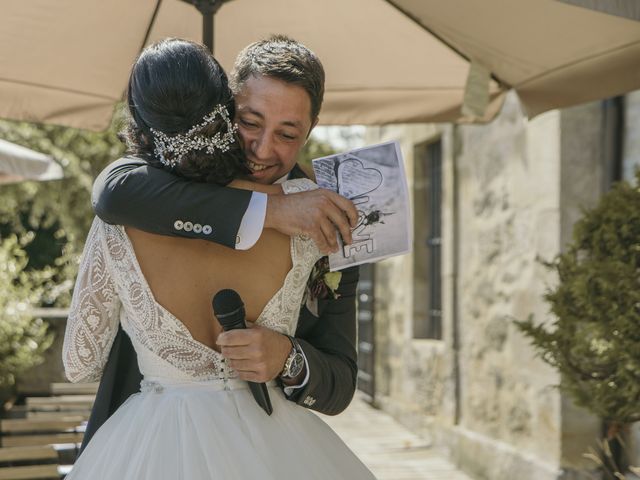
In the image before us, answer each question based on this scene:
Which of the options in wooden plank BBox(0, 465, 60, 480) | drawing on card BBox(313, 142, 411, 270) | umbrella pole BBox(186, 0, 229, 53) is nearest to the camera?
drawing on card BBox(313, 142, 411, 270)

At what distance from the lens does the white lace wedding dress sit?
73.5 inches

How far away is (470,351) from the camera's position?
7879mm

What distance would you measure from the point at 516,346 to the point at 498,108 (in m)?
2.82

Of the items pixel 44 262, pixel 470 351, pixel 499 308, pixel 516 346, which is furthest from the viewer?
pixel 44 262

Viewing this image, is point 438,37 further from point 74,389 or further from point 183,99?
point 74,389

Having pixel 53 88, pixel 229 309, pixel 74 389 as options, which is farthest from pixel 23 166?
pixel 229 309

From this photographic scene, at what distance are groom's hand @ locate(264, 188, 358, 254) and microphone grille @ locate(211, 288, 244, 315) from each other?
0.16 m

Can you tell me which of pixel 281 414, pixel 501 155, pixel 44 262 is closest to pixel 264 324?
pixel 281 414

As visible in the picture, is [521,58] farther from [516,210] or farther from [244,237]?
[516,210]

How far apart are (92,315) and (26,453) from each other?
279 cm

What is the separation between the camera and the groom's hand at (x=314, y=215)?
6.07 ft

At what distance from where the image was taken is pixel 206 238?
1.86 metres

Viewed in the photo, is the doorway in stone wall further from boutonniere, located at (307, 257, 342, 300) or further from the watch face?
the watch face

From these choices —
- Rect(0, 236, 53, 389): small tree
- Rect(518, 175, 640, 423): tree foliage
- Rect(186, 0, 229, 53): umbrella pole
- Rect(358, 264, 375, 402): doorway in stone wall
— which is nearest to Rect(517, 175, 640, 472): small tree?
Rect(518, 175, 640, 423): tree foliage
